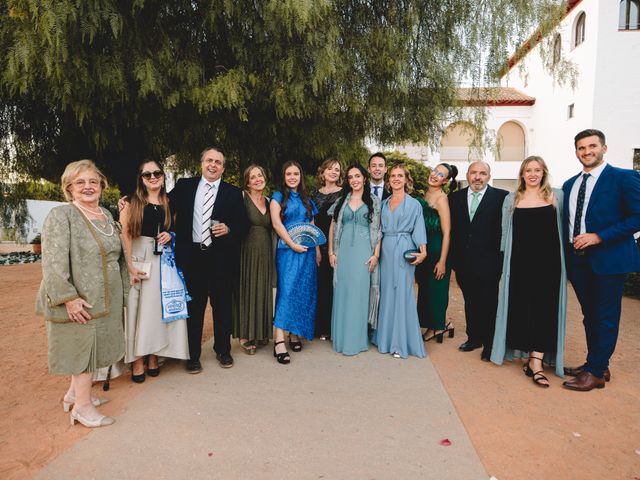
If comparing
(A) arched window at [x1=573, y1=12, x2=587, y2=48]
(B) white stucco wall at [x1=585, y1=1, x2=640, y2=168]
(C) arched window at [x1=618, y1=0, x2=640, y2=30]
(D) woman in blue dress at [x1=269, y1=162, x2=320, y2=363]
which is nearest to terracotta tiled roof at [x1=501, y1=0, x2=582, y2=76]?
(D) woman in blue dress at [x1=269, y1=162, x2=320, y2=363]

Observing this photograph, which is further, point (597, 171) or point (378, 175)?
point (378, 175)

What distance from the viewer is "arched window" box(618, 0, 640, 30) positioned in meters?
14.7

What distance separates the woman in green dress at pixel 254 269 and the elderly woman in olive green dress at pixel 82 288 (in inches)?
58.0

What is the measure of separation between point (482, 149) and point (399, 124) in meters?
1.37

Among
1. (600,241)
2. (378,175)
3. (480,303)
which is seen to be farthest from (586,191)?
(378,175)

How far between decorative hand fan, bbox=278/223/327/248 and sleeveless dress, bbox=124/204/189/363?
134 centimetres

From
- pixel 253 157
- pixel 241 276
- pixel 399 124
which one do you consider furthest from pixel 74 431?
pixel 399 124

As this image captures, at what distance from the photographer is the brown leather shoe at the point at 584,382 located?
3.85m

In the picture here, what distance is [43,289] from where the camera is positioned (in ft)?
9.76

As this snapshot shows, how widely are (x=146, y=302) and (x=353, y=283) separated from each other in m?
2.15

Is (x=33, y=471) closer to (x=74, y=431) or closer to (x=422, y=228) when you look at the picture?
(x=74, y=431)

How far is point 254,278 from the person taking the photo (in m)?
4.56

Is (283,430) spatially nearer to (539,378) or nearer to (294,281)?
(294,281)

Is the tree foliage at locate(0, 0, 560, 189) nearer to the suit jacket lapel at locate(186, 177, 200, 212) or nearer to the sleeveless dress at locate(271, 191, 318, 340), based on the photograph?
the suit jacket lapel at locate(186, 177, 200, 212)
